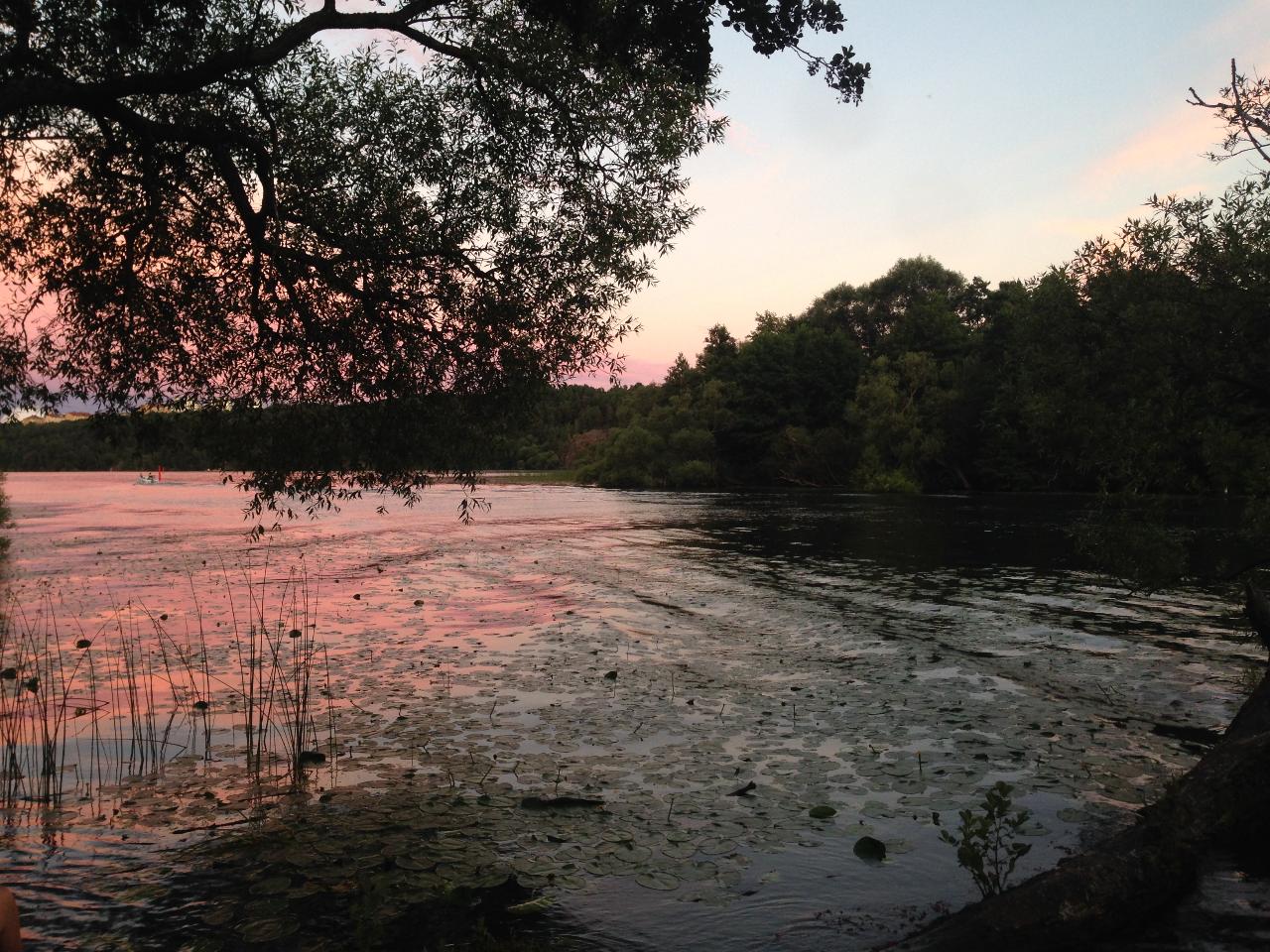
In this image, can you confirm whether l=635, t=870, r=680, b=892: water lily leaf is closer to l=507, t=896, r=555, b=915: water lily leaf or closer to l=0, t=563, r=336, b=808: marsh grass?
l=507, t=896, r=555, b=915: water lily leaf

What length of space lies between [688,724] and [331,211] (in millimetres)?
9465

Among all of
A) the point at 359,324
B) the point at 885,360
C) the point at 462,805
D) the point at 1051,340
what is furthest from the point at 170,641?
the point at 885,360

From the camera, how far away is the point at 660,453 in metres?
122

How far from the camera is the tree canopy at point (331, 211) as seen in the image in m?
11.2

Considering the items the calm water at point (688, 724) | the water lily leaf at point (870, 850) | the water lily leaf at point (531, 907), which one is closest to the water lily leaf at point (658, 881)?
the calm water at point (688, 724)

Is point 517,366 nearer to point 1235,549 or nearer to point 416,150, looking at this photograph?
point 416,150

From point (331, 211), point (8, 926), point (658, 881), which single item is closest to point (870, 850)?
point (658, 881)

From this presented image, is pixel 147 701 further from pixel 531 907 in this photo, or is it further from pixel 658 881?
pixel 658 881

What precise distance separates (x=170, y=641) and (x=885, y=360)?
102142mm

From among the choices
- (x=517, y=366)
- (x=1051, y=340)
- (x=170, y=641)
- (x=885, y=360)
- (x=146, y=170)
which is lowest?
(x=170, y=641)

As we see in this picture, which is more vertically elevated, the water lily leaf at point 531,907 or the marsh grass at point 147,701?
the water lily leaf at point 531,907

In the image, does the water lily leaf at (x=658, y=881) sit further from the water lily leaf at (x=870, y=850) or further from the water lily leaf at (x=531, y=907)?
the water lily leaf at (x=870, y=850)

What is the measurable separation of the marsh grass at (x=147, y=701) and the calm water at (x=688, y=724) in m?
0.25

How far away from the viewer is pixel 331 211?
40.2 feet
